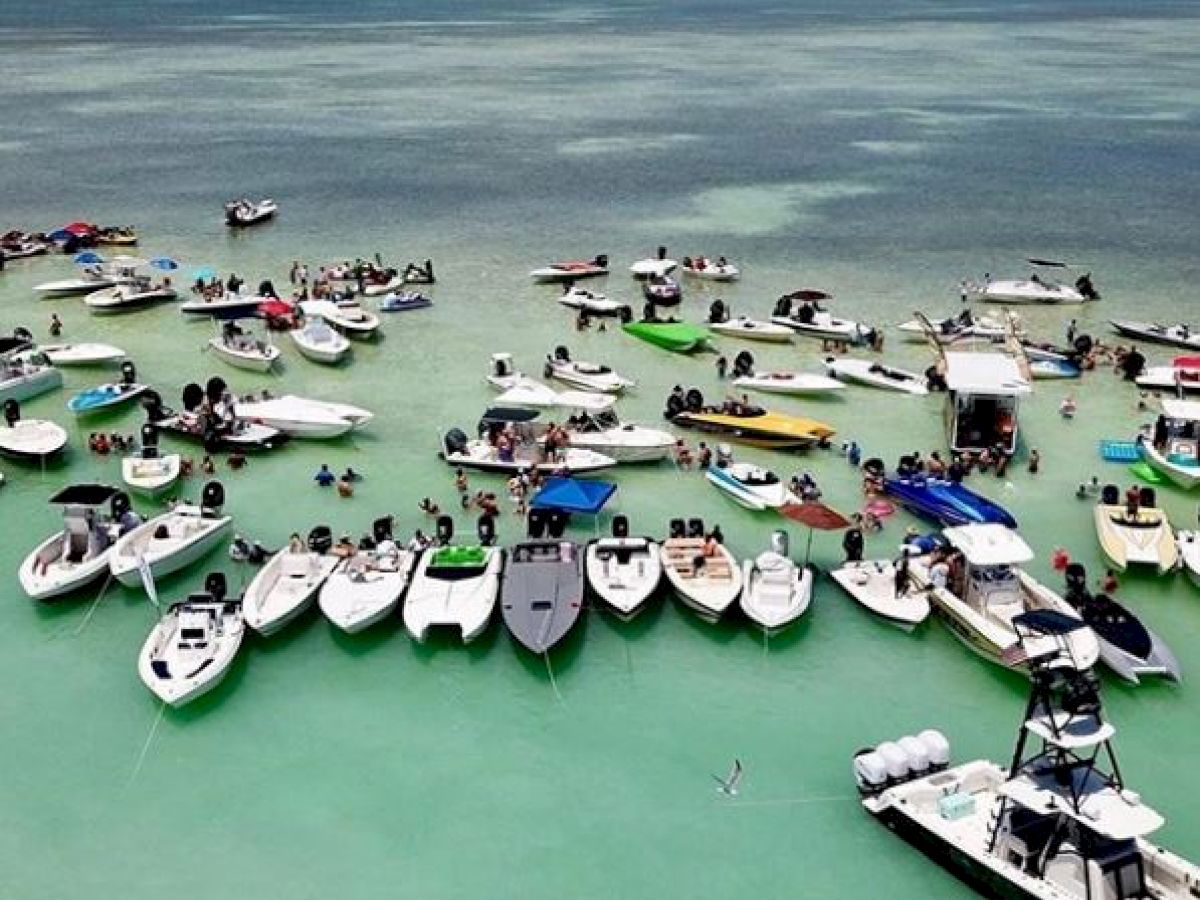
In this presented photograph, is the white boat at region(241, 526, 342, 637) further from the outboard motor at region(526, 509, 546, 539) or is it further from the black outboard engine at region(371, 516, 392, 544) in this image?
the outboard motor at region(526, 509, 546, 539)

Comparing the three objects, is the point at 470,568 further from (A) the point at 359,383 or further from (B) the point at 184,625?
(A) the point at 359,383

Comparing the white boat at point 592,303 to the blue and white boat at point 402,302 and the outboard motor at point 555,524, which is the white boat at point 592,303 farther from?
the outboard motor at point 555,524

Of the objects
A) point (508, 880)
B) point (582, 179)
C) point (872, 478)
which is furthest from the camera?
point (582, 179)

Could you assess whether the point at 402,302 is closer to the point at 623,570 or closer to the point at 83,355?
A: the point at 83,355

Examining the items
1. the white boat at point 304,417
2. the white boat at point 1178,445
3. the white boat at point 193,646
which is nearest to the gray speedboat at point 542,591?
the white boat at point 193,646

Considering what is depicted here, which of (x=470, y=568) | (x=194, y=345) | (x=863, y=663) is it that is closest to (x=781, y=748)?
(x=863, y=663)

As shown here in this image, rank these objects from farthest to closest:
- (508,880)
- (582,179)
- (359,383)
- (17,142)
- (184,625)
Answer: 1. (17,142)
2. (582,179)
3. (359,383)
4. (184,625)
5. (508,880)
